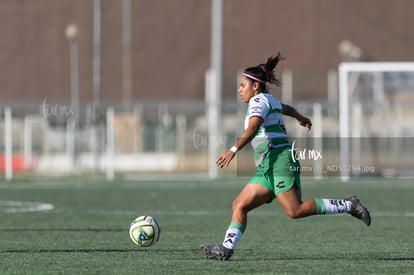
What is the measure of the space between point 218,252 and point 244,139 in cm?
134

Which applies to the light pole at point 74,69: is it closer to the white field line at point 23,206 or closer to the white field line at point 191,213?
the white field line at point 23,206

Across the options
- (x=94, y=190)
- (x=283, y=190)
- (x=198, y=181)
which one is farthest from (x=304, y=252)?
(x=198, y=181)

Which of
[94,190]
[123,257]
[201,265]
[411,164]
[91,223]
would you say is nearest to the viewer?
[201,265]

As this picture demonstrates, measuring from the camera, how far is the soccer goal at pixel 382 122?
34.9 metres

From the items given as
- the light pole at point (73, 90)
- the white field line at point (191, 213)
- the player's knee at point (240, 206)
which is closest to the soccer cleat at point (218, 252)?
the player's knee at point (240, 206)

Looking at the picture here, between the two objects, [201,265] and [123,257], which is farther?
[123,257]

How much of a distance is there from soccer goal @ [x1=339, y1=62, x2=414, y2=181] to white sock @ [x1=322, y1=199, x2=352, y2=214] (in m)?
21.8

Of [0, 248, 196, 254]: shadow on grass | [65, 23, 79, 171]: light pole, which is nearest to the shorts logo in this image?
[0, 248, 196, 254]: shadow on grass

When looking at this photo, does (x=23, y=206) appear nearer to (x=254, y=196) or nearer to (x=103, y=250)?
(x=103, y=250)

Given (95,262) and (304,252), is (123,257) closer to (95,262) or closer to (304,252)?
(95,262)

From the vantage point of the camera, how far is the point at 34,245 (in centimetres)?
1285

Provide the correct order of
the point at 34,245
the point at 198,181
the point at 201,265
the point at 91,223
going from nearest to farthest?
1. the point at 201,265
2. the point at 34,245
3. the point at 91,223
4. the point at 198,181

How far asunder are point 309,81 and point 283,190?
37.2 meters

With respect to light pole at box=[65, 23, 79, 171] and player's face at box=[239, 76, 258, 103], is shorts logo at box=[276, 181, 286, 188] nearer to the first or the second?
player's face at box=[239, 76, 258, 103]
